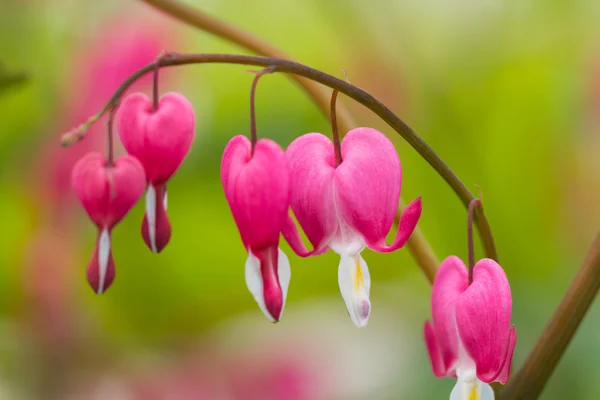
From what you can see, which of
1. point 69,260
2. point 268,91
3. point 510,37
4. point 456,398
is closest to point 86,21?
point 268,91

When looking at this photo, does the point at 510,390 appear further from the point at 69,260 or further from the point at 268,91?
the point at 268,91

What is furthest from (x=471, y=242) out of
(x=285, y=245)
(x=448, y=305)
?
(x=285, y=245)

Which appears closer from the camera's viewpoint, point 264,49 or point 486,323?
point 486,323

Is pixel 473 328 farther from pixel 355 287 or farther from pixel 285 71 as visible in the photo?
pixel 285 71

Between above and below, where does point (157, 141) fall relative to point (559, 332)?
above

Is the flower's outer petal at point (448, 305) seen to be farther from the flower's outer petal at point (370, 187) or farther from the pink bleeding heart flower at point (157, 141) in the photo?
the pink bleeding heart flower at point (157, 141)
